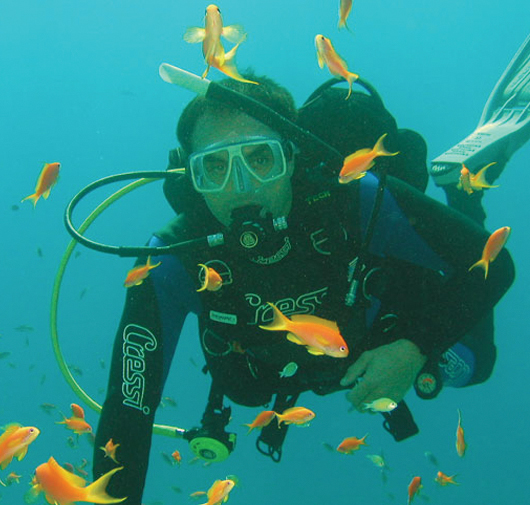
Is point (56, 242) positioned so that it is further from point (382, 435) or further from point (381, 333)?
point (381, 333)

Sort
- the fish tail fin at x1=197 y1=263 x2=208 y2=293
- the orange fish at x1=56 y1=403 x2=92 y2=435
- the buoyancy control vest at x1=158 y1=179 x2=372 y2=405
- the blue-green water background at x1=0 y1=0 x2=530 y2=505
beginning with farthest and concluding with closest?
the blue-green water background at x1=0 y1=0 x2=530 y2=505
the orange fish at x1=56 y1=403 x2=92 y2=435
the buoyancy control vest at x1=158 y1=179 x2=372 y2=405
the fish tail fin at x1=197 y1=263 x2=208 y2=293

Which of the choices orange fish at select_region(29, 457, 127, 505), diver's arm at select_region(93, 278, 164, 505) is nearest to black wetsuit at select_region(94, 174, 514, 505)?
diver's arm at select_region(93, 278, 164, 505)

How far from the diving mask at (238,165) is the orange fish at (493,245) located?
139 cm

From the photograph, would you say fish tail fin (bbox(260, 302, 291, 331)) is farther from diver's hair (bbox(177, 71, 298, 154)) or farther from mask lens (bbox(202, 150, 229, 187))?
diver's hair (bbox(177, 71, 298, 154))

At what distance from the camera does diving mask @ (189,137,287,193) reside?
307 centimetres

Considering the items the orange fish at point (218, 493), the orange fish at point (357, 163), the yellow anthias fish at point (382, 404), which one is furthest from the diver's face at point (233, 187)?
the orange fish at point (218, 493)

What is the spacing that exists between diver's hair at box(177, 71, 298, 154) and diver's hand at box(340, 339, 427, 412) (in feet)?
6.17

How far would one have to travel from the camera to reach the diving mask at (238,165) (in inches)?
121

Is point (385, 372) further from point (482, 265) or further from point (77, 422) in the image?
point (77, 422)

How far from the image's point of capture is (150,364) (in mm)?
3191

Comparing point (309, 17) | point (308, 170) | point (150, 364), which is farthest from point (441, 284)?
point (309, 17)

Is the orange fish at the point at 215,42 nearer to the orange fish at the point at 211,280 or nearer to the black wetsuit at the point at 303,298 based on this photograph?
the black wetsuit at the point at 303,298

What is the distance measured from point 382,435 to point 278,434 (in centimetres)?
2539

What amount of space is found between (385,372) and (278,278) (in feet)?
3.28
